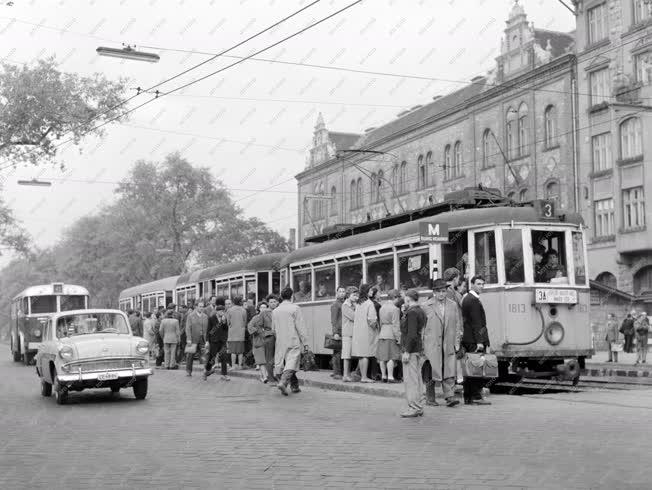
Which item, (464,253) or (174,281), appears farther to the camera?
(174,281)

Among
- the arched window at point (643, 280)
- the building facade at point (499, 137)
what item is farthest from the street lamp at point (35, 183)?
the arched window at point (643, 280)

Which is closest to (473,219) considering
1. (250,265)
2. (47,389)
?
(47,389)

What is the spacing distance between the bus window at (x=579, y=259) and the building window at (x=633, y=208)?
21881 millimetres

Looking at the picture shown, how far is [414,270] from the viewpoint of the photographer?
18.3 meters

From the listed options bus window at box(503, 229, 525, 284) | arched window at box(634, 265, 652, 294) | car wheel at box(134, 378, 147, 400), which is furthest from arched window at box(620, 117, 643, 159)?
car wheel at box(134, 378, 147, 400)

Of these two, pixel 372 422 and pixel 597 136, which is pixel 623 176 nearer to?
pixel 597 136

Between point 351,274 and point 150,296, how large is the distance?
67.1ft

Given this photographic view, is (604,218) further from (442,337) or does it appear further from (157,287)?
(442,337)

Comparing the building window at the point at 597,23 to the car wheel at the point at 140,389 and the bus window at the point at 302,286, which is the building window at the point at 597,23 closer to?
the bus window at the point at 302,286

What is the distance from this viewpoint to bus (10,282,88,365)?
32500mm

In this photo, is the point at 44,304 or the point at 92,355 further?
the point at 44,304

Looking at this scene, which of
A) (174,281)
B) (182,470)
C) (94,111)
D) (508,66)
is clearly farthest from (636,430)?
(508,66)

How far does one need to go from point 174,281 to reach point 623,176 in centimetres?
1864

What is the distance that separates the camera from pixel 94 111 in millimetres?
30781
